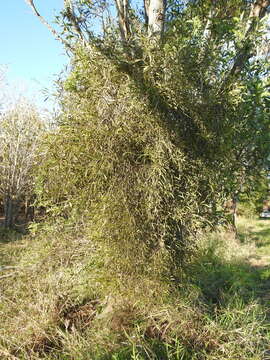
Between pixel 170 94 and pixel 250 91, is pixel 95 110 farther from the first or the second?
pixel 250 91

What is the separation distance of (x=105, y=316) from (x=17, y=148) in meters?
6.61

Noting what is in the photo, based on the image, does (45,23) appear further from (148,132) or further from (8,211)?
(8,211)

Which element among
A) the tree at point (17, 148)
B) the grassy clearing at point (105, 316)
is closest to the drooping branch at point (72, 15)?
the grassy clearing at point (105, 316)

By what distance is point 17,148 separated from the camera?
8.30 metres

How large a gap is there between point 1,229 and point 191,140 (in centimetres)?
774

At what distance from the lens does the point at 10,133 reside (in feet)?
27.7

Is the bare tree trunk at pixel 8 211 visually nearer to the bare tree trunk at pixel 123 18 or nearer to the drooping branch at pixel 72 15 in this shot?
the drooping branch at pixel 72 15

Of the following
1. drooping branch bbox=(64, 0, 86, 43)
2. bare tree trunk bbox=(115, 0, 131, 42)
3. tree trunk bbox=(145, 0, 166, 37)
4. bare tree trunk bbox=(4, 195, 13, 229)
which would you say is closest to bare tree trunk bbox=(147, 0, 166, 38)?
tree trunk bbox=(145, 0, 166, 37)

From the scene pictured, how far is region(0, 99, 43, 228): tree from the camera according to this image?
837cm

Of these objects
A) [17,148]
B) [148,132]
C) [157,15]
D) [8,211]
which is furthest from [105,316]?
[8,211]

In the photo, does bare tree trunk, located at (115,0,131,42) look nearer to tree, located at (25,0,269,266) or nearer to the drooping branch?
tree, located at (25,0,269,266)

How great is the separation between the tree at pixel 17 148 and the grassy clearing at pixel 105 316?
5.50 metres

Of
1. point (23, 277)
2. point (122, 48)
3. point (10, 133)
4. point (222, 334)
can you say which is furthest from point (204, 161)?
point (10, 133)

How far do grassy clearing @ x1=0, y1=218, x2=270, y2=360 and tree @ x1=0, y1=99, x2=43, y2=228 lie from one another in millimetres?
5498
